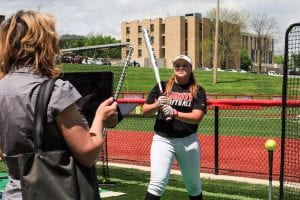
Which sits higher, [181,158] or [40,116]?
[40,116]

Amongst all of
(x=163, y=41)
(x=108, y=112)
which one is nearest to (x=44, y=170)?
(x=108, y=112)

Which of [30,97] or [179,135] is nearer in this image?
[30,97]

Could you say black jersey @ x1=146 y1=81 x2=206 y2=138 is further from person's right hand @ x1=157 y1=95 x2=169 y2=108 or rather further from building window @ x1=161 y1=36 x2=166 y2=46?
building window @ x1=161 y1=36 x2=166 y2=46

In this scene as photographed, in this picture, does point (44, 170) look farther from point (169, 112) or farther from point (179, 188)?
point (179, 188)

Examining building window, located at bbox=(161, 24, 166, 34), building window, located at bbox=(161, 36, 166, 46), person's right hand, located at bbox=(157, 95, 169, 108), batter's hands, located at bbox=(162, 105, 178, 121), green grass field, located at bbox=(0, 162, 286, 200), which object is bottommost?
green grass field, located at bbox=(0, 162, 286, 200)

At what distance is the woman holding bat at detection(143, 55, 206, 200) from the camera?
542 cm

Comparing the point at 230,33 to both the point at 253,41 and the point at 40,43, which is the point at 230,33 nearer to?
the point at 253,41

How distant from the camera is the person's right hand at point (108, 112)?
2797 millimetres

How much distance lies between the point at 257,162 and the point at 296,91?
17.2 feet

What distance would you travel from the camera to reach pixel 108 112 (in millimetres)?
2814

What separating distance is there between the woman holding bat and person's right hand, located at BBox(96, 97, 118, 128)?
2531 mm

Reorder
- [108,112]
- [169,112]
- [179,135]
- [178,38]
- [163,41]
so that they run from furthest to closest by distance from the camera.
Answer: [163,41] < [178,38] < [179,135] < [169,112] < [108,112]

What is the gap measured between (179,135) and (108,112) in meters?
2.75

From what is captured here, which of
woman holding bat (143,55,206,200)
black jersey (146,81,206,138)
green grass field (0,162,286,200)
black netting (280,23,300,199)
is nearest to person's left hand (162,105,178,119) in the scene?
woman holding bat (143,55,206,200)
